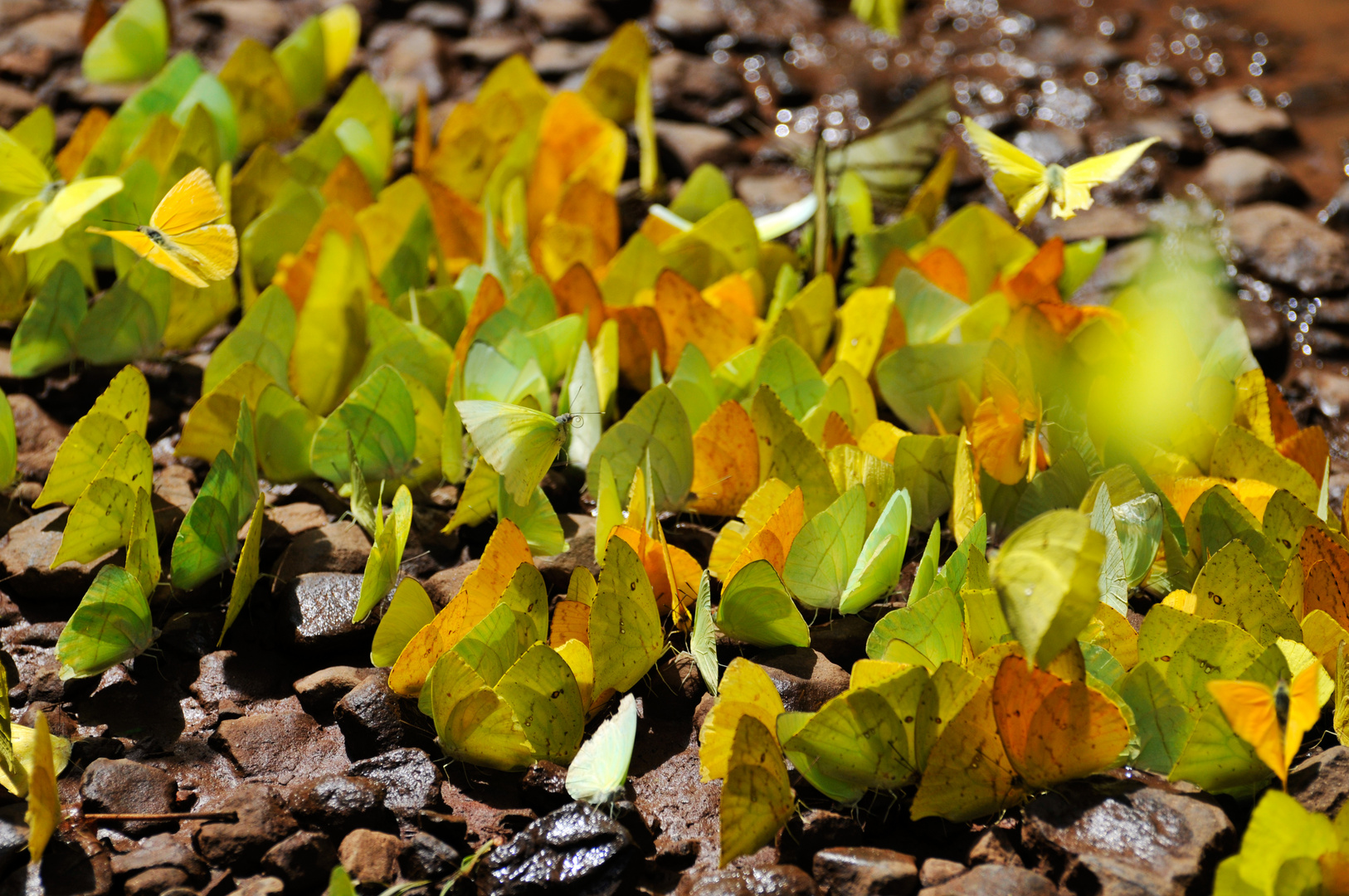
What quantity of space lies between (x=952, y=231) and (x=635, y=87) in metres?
0.88

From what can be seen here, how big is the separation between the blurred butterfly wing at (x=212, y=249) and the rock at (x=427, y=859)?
0.71m

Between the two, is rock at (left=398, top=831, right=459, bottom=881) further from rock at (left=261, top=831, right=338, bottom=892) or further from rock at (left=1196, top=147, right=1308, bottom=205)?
rock at (left=1196, top=147, right=1308, bottom=205)

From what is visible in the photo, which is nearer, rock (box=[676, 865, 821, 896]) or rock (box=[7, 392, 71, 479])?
rock (box=[676, 865, 821, 896])

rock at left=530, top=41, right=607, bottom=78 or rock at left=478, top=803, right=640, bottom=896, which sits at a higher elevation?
rock at left=530, top=41, right=607, bottom=78

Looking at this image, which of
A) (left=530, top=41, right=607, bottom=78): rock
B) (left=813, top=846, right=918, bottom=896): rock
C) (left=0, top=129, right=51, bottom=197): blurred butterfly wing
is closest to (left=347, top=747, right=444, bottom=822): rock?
(left=813, top=846, right=918, bottom=896): rock

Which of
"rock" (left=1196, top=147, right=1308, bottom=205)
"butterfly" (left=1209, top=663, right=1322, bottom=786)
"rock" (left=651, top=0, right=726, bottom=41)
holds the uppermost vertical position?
"rock" (left=651, top=0, right=726, bottom=41)

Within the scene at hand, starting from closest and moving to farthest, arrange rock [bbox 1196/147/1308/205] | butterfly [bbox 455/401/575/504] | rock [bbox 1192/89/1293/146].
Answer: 1. butterfly [bbox 455/401/575/504]
2. rock [bbox 1196/147/1308/205]
3. rock [bbox 1192/89/1293/146]

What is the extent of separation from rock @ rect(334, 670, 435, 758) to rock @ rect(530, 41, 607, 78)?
1.78 m

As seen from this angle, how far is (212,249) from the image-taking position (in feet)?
4.52

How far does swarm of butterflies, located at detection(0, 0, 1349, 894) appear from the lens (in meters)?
1.12

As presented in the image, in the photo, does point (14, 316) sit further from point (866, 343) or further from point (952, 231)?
point (952, 231)

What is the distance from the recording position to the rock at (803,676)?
123 centimetres

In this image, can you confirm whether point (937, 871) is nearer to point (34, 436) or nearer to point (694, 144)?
point (34, 436)

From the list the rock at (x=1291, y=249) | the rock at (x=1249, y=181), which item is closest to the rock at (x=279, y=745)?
the rock at (x=1291, y=249)
